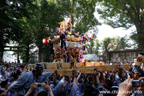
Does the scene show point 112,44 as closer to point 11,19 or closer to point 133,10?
point 133,10

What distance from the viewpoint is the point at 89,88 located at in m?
2.19

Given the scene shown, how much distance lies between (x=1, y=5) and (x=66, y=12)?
43.1ft

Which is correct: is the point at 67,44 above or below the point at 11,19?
below

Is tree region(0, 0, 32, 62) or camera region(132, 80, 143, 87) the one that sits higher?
tree region(0, 0, 32, 62)

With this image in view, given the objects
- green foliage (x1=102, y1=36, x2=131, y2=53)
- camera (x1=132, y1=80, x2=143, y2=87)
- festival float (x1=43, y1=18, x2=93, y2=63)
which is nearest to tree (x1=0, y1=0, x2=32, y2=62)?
festival float (x1=43, y1=18, x2=93, y2=63)

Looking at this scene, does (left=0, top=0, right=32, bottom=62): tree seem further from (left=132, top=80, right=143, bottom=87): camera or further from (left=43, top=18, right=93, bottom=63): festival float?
(left=132, top=80, right=143, bottom=87): camera

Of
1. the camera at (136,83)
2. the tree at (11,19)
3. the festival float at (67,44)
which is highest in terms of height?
the tree at (11,19)

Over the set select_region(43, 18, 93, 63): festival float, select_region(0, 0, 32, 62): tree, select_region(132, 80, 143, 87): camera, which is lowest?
select_region(132, 80, 143, 87): camera

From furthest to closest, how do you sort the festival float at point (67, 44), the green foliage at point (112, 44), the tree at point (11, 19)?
the green foliage at point (112, 44) → the tree at point (11, 19) → the festival float at point (67, 44)

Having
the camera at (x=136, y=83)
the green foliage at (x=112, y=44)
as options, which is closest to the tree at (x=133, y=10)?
the camera at (x=136, y=83)

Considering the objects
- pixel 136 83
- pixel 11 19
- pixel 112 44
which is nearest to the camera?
pixel 136 83

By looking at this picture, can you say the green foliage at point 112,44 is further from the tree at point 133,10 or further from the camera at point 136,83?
the camera at point 136,83

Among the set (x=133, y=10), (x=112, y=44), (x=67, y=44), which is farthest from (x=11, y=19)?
(x=112, y=44)

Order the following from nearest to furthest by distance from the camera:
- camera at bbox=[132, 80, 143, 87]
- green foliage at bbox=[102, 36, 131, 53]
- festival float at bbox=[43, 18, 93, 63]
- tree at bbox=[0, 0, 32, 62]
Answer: camera at bbox=[132, 80, 143, 87] → festival float at bbox=[43, 18, 93, 63] → tree at bbox=[0, 0, 32, 62] → green foliage at bbox=[102, 36, 131, 53]
